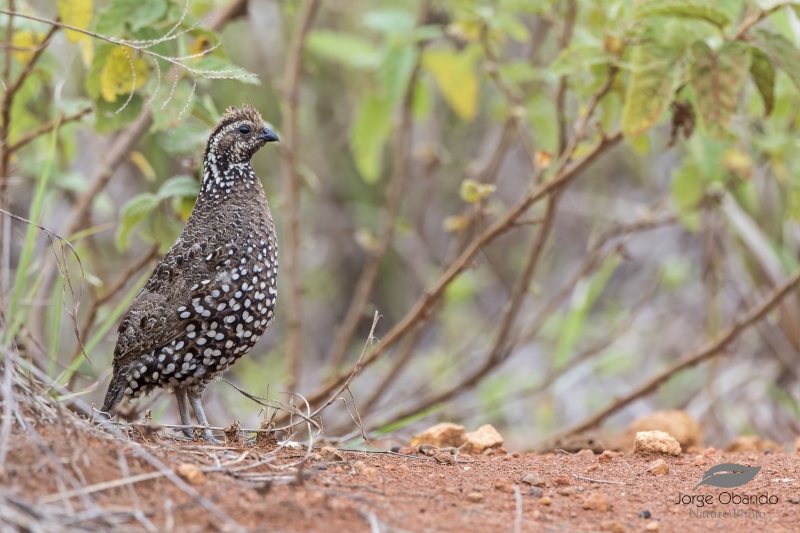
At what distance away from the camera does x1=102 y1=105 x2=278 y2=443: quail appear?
365cm

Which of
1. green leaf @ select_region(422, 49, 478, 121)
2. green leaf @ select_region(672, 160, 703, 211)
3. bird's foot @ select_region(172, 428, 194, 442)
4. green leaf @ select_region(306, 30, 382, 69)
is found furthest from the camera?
green leaf @ select_region(306, 30, 382, 69)

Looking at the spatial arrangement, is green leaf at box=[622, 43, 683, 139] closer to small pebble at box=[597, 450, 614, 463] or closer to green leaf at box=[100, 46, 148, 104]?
small pebble at box=[597, 450, 614, 463]

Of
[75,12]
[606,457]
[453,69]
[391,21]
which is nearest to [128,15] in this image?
[75,12]

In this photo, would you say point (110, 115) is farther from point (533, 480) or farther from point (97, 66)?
point (533, 480)

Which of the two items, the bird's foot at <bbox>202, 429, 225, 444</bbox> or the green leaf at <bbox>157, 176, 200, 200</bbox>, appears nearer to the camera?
the bird's foot at <bbox>202, 429, 225, 444</bbox>

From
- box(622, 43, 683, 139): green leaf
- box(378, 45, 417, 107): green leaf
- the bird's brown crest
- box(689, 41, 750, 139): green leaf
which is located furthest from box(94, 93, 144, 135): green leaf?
box(689, 41, 750, 139): green leaf

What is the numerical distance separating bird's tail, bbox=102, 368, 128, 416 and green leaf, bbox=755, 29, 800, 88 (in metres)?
3.28

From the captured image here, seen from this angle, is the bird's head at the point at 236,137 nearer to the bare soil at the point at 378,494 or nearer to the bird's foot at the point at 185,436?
the bird's foot at the point at 185,436

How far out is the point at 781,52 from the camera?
12.4 feet

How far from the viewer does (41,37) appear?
14.3 ft

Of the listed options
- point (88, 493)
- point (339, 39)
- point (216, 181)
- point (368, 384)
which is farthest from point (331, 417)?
point (88, 493)

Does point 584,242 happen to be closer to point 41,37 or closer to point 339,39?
point 339,39

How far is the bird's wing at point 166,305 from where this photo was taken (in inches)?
144

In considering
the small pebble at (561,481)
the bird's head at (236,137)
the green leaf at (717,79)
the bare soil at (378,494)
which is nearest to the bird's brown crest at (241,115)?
the bird's head at (236,137)
